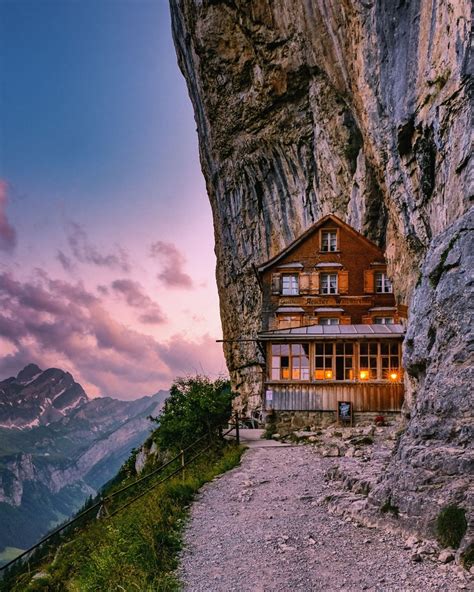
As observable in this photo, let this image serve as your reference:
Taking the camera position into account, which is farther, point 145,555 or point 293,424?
point 293,424

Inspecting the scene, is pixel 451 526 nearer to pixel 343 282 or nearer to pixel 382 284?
pixel 343 282

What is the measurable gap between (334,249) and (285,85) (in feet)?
Answer: 69.3

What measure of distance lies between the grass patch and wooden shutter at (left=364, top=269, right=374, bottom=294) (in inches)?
858

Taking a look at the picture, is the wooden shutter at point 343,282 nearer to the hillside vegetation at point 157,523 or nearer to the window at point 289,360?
the window at point 289,360

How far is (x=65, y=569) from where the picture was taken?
13352 mm

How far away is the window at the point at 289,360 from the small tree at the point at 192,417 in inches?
194

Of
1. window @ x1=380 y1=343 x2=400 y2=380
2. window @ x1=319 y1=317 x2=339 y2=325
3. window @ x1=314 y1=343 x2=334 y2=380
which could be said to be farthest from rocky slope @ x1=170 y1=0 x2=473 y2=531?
window @ x1=319 y1=317 x2=339 y2=325

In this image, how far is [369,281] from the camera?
1406 inches

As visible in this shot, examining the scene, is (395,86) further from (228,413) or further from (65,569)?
(65,569)

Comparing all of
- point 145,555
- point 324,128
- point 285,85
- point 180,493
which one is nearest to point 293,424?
point 180,493

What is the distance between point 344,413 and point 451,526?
16977mm

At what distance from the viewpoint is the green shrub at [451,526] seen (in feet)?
26.8

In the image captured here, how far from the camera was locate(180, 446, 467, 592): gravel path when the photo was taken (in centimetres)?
796

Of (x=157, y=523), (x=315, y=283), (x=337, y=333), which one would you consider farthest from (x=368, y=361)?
(x=157, y=523)
